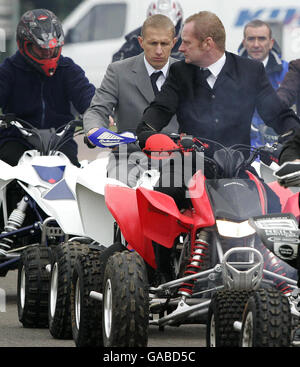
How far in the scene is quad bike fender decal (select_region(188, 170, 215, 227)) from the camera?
7.75 metres

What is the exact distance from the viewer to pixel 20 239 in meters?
11.3

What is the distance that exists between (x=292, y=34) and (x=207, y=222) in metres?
16.2

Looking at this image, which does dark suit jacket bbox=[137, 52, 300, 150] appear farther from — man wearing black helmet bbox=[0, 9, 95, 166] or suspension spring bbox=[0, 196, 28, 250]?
man wearing black helmet bbox=[0, 9, 95, 166]

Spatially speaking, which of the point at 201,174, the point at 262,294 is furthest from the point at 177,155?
the point at 262,294

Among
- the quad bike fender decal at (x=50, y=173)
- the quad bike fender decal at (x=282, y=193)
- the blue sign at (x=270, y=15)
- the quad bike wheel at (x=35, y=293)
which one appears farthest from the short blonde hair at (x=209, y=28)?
the blue sign at (x=270, y=15)

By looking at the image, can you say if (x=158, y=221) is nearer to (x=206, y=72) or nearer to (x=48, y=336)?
(x=206, y=72)

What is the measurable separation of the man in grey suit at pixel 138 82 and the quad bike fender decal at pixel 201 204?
2.45 metres

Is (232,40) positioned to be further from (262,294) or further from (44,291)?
(262,294)

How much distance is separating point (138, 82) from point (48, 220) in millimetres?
1252

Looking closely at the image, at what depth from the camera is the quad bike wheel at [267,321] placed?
6.29m

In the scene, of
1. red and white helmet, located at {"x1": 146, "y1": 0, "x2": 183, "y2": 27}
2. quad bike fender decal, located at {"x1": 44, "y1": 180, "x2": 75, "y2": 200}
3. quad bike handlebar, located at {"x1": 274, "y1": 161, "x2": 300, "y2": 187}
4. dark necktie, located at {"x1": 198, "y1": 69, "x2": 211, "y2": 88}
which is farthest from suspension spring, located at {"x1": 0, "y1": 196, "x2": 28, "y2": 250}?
quad bike handlebar, located at {"x1": 274, "y1": 161, "x2": 300, "y2": 187}

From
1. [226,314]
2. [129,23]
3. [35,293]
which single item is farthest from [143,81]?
[129,23]

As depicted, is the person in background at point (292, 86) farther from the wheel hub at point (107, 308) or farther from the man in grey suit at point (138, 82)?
the wheel hub at point (107, 308)

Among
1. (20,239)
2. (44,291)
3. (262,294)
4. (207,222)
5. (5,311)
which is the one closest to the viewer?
(262,294)
